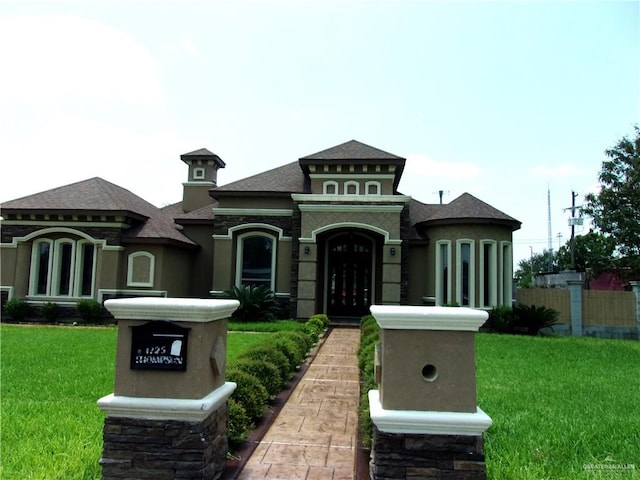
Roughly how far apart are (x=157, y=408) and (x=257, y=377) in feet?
8.39

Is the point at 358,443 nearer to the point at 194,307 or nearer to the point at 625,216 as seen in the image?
the point at 194,307

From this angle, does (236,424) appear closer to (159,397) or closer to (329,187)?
(159,397)

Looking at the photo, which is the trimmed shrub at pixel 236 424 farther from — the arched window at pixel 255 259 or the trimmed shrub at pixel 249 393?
the arched window at pixel 255 259

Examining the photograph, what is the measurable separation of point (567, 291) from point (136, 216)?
1496 centimetres

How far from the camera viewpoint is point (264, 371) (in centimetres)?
607

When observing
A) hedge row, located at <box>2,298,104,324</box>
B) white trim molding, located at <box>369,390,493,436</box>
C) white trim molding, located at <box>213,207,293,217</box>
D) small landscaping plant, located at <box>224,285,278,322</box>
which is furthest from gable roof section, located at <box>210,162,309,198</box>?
white trim molding, located at <box>369,390,493,436</box>

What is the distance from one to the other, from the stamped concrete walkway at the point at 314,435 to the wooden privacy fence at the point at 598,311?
1123 centimetres

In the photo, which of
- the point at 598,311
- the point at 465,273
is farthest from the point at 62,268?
the point at 598,311

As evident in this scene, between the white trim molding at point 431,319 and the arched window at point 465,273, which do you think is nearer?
the white trim molding at point 431,319

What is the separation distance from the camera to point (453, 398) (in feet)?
10.7

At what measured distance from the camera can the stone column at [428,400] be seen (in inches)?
126

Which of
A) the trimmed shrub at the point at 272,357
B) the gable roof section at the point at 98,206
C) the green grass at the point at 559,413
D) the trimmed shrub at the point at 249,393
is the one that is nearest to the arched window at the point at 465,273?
the green grass at the point at 559,413

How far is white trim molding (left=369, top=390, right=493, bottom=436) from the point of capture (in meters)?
3.17

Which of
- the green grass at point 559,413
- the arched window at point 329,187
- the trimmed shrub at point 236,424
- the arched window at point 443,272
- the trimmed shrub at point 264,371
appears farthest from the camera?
the arched window at point 329,187
